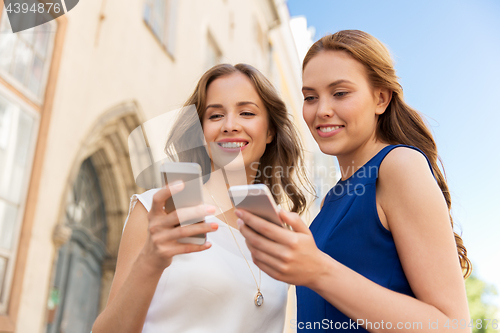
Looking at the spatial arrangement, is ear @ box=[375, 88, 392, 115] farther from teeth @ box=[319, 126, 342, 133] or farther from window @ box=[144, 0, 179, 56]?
window @ box=[144, 0, 179, 56]

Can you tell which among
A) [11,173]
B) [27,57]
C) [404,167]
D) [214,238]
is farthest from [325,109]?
[27,57]

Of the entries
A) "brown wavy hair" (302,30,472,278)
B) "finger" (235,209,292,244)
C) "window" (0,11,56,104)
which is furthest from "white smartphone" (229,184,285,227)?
"window" (0,11,56,104)

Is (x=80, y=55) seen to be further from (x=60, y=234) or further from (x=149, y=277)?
(x=149, y=277)

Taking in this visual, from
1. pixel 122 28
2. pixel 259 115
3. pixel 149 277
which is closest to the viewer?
pixel 149 277

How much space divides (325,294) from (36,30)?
5104 millimetres

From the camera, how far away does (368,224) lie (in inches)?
50.8

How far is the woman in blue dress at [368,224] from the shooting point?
40.6 inches

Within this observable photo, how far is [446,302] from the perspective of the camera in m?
1.07

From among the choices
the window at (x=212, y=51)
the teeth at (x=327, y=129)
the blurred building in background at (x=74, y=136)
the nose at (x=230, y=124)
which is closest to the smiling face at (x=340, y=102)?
the teeth at (x=327, y=129)

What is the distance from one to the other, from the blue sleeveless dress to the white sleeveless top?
38 cm

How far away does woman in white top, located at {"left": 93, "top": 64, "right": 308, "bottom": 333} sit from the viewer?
1.28 meters

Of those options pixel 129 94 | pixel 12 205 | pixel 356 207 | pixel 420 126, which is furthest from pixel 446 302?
pixel 129 94

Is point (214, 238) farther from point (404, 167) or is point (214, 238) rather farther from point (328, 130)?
point (404, 167)

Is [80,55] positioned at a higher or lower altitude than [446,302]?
higher
